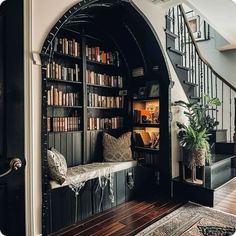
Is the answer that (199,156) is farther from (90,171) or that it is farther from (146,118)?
(90,171)

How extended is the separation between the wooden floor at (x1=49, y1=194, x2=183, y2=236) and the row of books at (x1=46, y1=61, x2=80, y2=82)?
190 cm

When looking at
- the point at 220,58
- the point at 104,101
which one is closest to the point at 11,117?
the point at 104,101

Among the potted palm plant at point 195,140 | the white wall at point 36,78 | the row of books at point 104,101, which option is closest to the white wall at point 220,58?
the potted palm plant at point 195,140

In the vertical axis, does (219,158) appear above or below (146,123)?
below

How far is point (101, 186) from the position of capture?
294cm

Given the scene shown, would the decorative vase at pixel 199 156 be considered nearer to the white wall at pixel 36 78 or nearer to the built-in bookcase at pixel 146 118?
the built-in bookcase at pixel 146 118

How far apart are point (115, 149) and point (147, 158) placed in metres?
0.64

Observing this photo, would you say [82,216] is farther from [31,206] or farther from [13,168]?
[13,168]

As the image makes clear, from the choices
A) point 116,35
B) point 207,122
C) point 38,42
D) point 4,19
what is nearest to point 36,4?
point 38,42

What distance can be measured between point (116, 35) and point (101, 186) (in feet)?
7.72

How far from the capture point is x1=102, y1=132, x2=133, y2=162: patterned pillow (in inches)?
136

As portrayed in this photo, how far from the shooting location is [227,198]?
10.8 ft

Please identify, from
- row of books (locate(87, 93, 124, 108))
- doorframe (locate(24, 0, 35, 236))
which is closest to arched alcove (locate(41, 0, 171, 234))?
row of books (locate(87, 93, 124, 108))

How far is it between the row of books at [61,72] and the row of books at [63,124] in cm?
56
